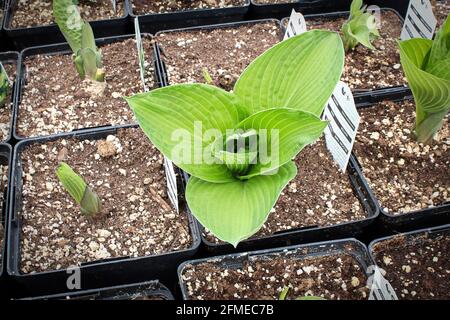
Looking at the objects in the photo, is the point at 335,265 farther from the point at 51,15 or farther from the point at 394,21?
the point at 51,15

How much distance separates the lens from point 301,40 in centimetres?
93

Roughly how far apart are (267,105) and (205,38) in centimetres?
68

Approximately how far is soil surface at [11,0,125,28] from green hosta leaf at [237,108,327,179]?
2.98 ft

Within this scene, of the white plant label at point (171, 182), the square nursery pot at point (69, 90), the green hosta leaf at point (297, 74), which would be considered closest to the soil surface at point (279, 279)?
the white plant label at point (171, 182)

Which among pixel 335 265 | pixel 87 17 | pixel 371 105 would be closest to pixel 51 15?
pixel 87 17

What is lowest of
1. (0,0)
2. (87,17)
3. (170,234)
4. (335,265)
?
(335,265)

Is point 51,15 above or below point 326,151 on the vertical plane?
above

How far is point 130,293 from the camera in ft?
3.43

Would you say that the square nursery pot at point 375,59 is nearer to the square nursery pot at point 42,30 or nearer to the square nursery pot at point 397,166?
the square nursery pot at point 397,166

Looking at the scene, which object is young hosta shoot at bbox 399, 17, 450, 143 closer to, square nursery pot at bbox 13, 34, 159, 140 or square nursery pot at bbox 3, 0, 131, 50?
square nursery pot at bbox 13, 34, 159, 140

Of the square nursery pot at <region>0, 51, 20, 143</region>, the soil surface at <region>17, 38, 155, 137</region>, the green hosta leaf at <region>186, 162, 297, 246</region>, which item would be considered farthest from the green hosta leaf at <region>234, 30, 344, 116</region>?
the square nursery pot at <region>0, 51, 20, 143</region>

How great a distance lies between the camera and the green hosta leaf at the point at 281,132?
33.0 inches

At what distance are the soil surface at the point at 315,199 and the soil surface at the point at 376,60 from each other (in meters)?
0.30

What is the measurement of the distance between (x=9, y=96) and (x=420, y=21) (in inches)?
42.8
